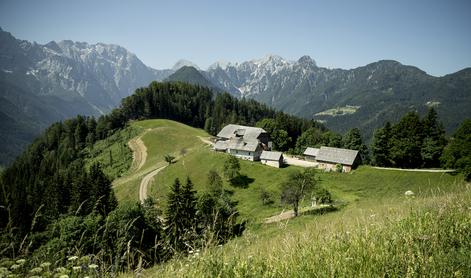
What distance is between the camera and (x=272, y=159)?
76.2 metres

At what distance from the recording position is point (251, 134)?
323 feet

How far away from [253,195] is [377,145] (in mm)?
33476

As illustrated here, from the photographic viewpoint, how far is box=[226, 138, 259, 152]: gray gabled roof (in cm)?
8206

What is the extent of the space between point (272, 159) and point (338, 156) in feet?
50.3

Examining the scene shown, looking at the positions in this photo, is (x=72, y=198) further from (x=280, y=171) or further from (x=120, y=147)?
(x=120, y=147)

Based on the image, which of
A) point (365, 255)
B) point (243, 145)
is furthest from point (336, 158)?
point (365, 255)

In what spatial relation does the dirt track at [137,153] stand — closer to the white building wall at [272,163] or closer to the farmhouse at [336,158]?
the white building wall at [272,163]

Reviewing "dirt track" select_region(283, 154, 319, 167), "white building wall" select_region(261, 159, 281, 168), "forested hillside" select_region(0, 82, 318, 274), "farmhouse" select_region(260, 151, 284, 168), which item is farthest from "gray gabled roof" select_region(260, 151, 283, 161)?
"forested hillside" select_region(0, 82, 318, 274)

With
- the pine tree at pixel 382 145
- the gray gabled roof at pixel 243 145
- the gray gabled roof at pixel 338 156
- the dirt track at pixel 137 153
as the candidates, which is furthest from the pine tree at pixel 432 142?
the dirt track at pixel 137 153

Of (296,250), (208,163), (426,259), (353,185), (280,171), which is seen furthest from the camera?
(208,163)

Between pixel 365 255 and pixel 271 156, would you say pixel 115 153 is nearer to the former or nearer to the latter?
pixel 271 156

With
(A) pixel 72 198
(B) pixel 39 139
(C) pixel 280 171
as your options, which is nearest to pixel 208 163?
(C) pixel 280 171

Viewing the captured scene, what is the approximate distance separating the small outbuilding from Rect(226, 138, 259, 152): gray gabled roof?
54.3 feet

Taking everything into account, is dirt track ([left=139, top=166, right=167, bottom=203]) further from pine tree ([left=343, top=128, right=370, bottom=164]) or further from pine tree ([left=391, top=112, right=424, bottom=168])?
pine tree ([left=391, top=112, right=424, bottom=168])
